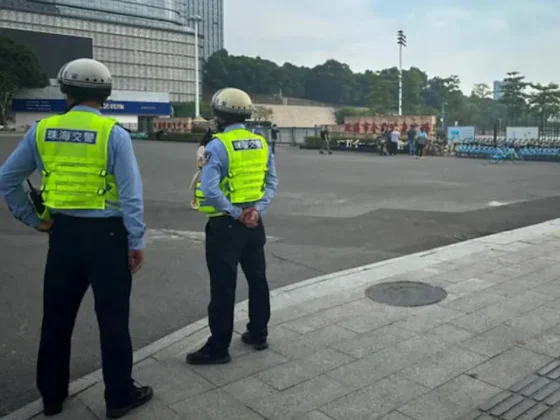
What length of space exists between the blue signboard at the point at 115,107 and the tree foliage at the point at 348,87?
28580mm

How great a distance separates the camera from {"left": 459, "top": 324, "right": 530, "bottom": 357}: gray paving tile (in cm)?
413

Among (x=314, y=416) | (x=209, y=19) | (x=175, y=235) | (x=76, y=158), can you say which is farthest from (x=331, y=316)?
(x=209, y=19)

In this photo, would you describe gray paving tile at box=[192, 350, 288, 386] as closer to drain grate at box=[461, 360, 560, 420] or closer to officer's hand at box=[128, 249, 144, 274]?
officer's hand at box=[128, 249, 144, 274]

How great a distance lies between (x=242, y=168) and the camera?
3.95 meters

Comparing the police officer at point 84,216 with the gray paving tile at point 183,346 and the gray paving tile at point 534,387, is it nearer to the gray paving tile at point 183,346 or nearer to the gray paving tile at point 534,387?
the gray paving tile at point 183,346

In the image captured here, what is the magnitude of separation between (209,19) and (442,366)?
121 m

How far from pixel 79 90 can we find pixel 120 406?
1762 millimetres

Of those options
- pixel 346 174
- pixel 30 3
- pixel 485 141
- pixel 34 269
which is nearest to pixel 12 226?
pixel 34 269

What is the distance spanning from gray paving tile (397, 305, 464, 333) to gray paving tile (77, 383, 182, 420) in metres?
2.12

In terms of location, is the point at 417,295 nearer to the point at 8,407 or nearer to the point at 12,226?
the point at 8,407

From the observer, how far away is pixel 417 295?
5.46 meters

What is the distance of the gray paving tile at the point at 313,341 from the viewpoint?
4.12m

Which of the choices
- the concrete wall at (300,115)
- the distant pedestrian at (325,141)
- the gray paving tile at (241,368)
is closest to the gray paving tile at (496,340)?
the gray paving tile at (241,368)

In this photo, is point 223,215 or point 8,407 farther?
point 223,215
